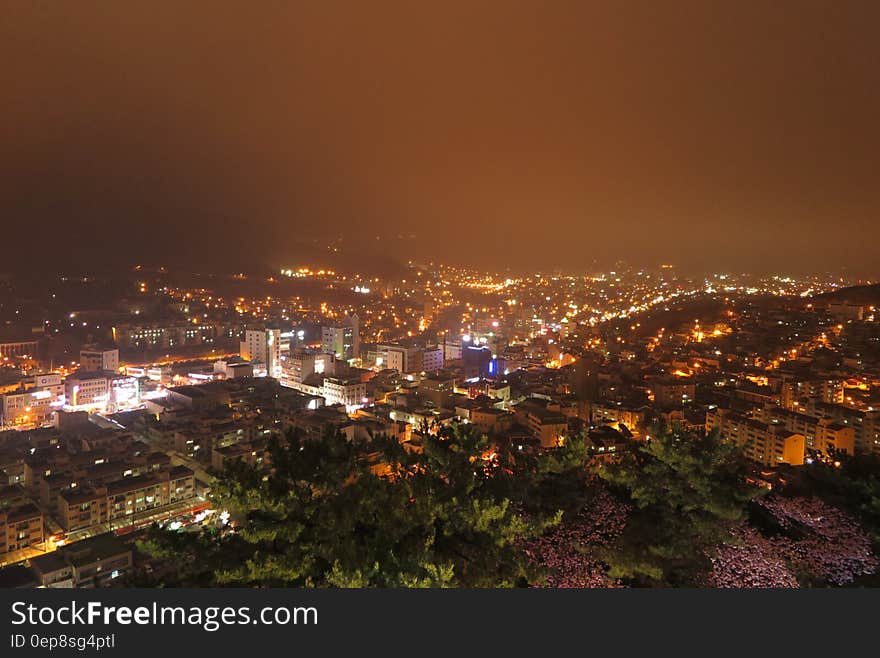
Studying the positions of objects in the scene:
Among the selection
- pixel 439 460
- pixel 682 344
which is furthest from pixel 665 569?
pixel 682 344

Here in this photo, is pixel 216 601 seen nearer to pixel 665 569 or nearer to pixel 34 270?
pixel 665 569

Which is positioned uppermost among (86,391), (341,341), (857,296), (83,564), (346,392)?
(857,296)

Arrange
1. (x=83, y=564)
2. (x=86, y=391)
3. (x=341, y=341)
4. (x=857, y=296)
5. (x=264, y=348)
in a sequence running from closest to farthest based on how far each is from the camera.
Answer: (x=83, y=564) → (x=86, y=391) → (x=264, y=348) → (x=341, y=341) → (x=857, y=296)

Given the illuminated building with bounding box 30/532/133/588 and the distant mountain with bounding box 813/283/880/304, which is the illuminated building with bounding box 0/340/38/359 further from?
the distant mountain with bounding box 813/283/880/304

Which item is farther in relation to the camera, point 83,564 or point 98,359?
point 98,359

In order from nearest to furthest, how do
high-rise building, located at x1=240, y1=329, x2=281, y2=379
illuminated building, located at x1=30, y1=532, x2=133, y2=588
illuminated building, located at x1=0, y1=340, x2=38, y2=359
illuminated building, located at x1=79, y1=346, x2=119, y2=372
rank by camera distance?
illuminated building, located at x1=30, y1=532, x2=133, y2=588
illuminated building, located at x1=79, y1=346, x2=119, y2=372
high-rise building, located at x1=240, y1=329, x2=281, y2=379
illuminated building, located at x1=0, y1=340, x2=38, y2=359

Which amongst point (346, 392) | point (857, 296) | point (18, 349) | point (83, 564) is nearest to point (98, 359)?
point (18, 349)

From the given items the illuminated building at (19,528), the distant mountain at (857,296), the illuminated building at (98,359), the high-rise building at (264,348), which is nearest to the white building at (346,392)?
the high-rise building at (264,348)

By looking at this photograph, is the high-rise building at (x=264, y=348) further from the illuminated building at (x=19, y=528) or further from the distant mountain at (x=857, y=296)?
the distant mountain at (x=857, y=296)

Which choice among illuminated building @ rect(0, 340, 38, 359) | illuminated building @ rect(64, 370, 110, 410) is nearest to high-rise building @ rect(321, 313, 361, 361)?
illuminated building @ rect(64, 370, 110, 410)

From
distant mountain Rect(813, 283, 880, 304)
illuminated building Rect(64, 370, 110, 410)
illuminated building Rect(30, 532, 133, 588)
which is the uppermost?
distant mountain Rect(813, 283, 880, 304)

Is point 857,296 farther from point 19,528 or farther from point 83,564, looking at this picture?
point 19,528

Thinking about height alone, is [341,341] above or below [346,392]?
above
